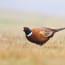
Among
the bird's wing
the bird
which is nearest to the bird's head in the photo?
the bird

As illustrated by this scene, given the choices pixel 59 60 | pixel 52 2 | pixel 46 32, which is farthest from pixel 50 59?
pixel 52 2

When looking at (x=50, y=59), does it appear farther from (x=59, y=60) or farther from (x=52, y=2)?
(x=52, y=2)

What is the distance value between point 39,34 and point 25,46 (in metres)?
0.16

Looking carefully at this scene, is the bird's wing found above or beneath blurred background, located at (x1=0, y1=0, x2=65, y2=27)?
beneath

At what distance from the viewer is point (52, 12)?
1.55 metres

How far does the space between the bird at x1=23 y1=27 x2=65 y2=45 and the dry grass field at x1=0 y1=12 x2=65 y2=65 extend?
3 cm

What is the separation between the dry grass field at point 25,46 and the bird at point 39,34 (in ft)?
0.10

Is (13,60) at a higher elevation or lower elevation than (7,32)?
lower

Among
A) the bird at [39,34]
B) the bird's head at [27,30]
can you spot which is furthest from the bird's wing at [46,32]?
the bird's head at [27,30]

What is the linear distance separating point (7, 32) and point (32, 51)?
28 cm

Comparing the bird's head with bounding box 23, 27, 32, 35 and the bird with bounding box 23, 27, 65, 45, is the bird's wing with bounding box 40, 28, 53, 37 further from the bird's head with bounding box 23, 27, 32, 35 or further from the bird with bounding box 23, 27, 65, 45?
the bird's head with bounding box 23, 27, 32, 35

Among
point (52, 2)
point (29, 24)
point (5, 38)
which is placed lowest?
point (5, 38)

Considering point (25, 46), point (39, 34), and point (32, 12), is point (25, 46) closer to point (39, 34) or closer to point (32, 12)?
point (39, 34)

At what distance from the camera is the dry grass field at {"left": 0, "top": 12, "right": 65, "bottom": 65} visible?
147cm
